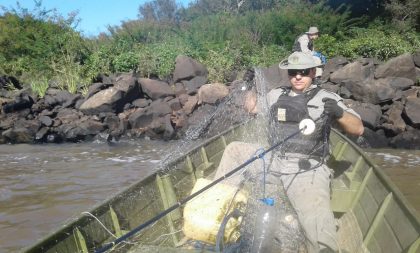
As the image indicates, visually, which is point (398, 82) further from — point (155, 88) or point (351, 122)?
point (351, 122)

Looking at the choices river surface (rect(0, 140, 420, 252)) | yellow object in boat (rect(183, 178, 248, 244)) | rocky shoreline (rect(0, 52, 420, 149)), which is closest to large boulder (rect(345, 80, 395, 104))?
rocky shoreline (rect(0, 52, 420, 149))

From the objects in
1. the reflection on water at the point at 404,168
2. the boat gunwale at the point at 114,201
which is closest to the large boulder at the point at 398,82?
the reflection on water at the point at 404,168

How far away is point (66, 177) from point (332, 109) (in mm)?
9123

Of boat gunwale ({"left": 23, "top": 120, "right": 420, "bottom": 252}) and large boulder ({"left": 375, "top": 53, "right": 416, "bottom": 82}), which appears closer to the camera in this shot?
boat gunwale ({"left": 23, "top": 120, "right": 420, "bottom": 252})

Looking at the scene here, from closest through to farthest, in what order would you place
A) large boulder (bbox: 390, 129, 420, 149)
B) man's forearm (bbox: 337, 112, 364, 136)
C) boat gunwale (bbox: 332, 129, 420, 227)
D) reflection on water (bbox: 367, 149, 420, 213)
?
boat gunwale (bbox: 332, 129, 420, 227) → man's forearm (bbox: 337, 112, 364, 136) → reflection on water (bbox: 367, 149, 420, 213) → large boulder (bbox: 390, 129, 420, 149)

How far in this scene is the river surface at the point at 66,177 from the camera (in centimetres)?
873

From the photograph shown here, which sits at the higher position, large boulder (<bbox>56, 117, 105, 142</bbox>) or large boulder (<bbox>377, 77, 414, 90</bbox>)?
large boulder (<bbox>56, 117, 105, 142</bbox>)

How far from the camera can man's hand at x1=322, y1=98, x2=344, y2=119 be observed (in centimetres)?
496

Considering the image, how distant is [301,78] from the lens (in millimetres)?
5340

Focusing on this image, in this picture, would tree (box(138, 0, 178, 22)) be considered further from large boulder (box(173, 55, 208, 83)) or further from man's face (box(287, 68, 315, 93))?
man's face (box(287, 68, 315, 93))

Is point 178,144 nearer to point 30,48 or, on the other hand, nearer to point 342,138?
point 342,138

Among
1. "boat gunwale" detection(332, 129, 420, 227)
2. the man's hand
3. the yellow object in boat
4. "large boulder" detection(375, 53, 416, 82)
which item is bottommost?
"large boulder" detection(375, 53, 416, 82)

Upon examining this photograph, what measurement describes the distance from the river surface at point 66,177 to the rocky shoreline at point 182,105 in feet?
3.58


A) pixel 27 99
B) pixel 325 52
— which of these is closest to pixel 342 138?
pixel 325 52
